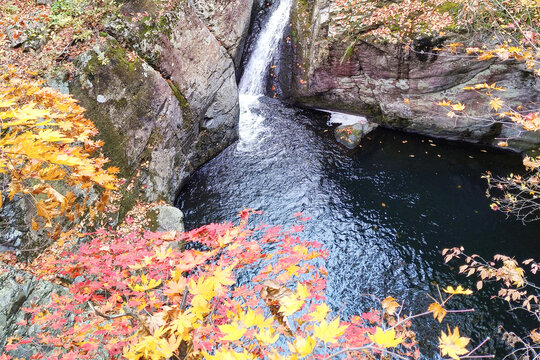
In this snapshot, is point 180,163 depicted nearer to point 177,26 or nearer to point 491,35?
point 177,26

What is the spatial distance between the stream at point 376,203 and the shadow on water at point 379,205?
26 millimetres

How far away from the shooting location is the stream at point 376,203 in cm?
596

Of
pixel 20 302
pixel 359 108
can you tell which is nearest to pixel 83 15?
pixel 20 302

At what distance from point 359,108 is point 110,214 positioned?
9.43m

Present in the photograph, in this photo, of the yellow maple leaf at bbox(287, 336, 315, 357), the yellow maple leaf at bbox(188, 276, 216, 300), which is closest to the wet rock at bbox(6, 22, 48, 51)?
the yellow maple leaf at bbox(188, 276, 216, 300)

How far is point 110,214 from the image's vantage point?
18.9 feet

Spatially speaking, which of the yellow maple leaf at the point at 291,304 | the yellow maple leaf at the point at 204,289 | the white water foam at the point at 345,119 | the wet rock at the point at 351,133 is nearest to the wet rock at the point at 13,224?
the yellow maple leaf at the point at 204,289

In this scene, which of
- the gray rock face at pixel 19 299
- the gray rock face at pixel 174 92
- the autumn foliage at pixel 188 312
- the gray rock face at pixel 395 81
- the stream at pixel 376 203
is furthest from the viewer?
the gray rock face at pixel 395 81

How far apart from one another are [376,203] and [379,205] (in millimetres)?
103

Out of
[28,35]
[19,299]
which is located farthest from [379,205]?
[28,35]

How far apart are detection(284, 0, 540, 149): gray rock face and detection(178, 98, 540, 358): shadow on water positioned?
755 millimetres

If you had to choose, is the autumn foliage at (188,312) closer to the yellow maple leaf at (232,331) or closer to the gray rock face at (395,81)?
the yellow maple leaf at (232,331)

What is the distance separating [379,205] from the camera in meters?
7.95

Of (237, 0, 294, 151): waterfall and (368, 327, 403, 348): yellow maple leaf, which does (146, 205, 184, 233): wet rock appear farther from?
(237, 0, 294, 151): waterfall
